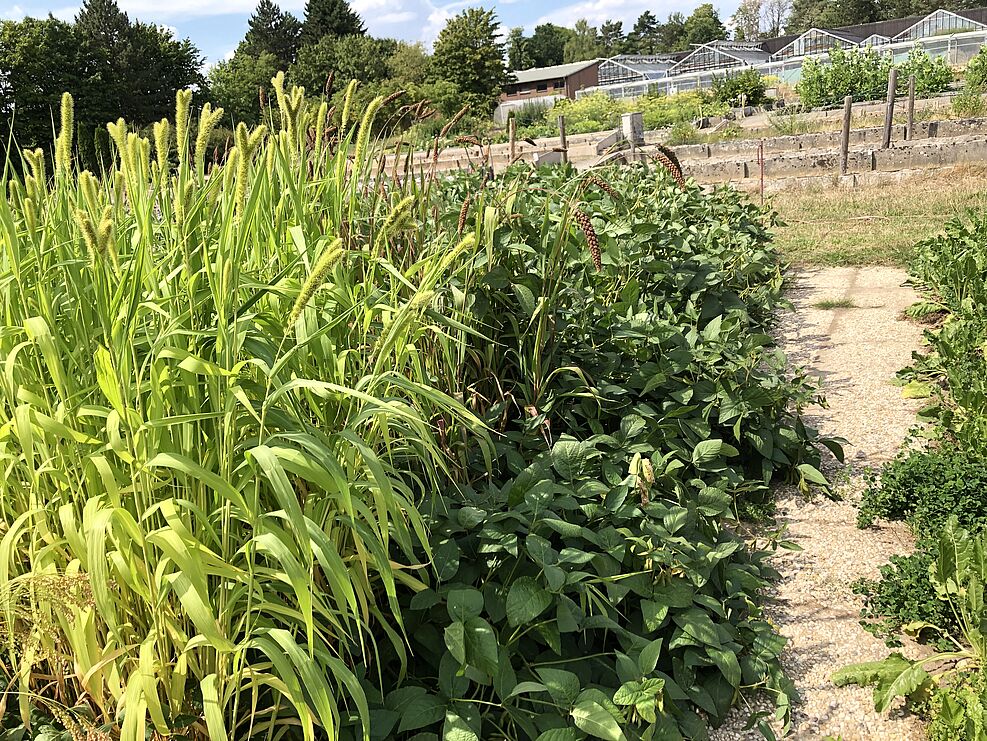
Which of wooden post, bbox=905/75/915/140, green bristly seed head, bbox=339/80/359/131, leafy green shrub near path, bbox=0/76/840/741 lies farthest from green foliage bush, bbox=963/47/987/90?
green bristly seed head, bbox=339/80/359/131

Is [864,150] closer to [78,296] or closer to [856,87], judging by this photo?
[856,87]

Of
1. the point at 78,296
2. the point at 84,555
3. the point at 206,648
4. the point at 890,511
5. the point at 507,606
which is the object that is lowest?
the point at 890,511

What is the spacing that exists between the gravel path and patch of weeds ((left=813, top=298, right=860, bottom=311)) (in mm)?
129

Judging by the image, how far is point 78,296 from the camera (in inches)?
58.2

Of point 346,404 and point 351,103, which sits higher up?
point 351,103

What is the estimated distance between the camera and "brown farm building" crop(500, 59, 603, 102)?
2078 inches

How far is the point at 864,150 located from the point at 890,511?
11796 millimetres

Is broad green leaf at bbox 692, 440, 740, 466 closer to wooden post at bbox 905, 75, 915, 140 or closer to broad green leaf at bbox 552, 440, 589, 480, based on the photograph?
broad green leaf at bbox 552, 440, 589, 480

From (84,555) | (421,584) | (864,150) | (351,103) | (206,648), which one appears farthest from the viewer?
(864,150)

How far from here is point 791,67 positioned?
1330 inches

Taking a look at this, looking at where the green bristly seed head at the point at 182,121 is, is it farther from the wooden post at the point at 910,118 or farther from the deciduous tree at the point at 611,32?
the deciduous tree at the point at 611,32

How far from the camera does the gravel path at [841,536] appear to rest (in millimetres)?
1913

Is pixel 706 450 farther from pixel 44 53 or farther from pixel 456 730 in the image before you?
pixel 44 53

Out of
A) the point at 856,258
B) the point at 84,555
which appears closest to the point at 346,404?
the point at 84,555
